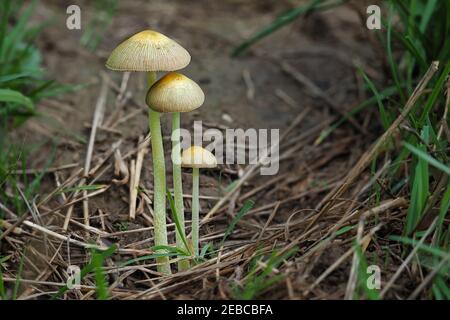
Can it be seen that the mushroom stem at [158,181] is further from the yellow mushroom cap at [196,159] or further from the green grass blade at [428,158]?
the green grass blade at [428,158]

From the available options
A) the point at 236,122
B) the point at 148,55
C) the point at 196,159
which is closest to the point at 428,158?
the point at 196,159

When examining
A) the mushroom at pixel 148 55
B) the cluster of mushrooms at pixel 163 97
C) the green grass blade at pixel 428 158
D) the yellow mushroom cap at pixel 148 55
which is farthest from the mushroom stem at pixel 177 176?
the green grass blade at pixel 428 158

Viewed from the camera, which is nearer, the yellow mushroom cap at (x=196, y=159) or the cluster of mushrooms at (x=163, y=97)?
the cluster of mushrooms at (x=163, y=97)

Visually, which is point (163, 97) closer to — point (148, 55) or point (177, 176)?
point (148, 55)

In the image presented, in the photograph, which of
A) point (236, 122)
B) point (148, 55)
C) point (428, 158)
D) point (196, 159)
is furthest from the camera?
point (236, 122)

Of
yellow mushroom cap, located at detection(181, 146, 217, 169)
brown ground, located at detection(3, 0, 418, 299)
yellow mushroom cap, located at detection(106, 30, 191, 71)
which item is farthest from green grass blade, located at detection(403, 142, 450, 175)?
yellow mushroom cap, located at detection(106, 30, 191, 71)
